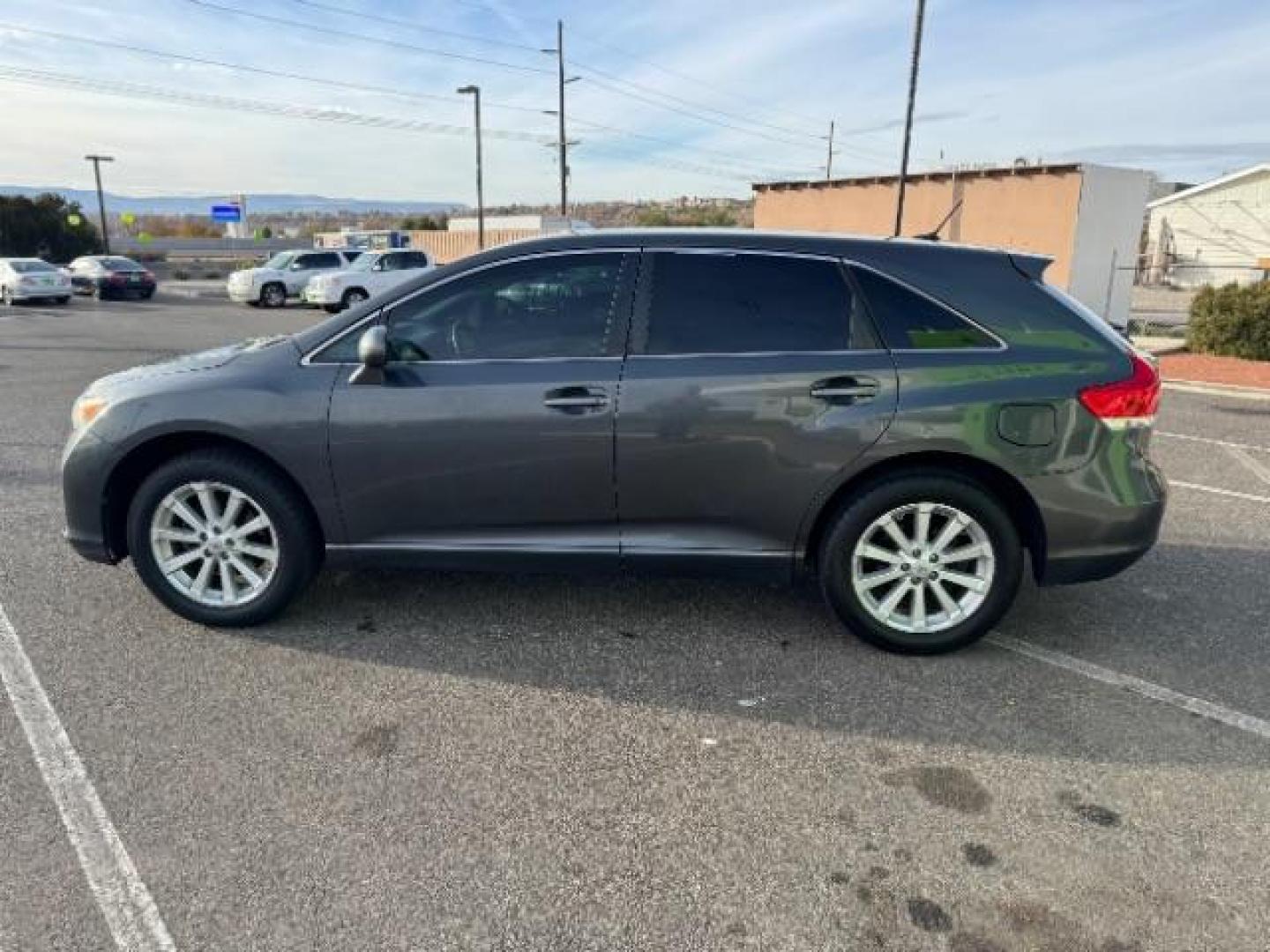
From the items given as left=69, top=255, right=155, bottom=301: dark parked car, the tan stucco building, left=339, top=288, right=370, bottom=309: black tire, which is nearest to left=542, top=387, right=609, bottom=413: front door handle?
the tan stucco building

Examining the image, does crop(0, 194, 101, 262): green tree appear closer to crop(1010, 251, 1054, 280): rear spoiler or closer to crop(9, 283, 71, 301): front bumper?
crop(9, 283, 71, 301): front bumper

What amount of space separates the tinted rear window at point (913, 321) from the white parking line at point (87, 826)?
3041 millimetres

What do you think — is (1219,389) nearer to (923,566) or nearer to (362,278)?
(923,566)

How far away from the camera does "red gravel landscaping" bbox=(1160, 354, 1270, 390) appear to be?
1156 cm

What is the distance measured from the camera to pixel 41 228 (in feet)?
149

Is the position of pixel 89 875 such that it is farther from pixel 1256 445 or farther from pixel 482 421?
pixel 1256 445

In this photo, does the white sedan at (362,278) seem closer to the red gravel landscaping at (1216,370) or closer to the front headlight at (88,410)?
the red gravel landscaping at (1216,370)

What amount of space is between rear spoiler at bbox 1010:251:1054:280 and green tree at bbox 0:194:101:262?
53.6 meters

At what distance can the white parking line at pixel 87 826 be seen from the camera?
2.13 m

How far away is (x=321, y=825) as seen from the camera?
2.51 m

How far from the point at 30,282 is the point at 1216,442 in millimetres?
28923

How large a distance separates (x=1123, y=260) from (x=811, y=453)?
22.8 meters

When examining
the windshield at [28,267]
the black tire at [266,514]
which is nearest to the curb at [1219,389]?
the black tire at [266,514]

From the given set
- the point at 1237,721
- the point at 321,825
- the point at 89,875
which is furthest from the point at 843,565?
the point at 89,875
